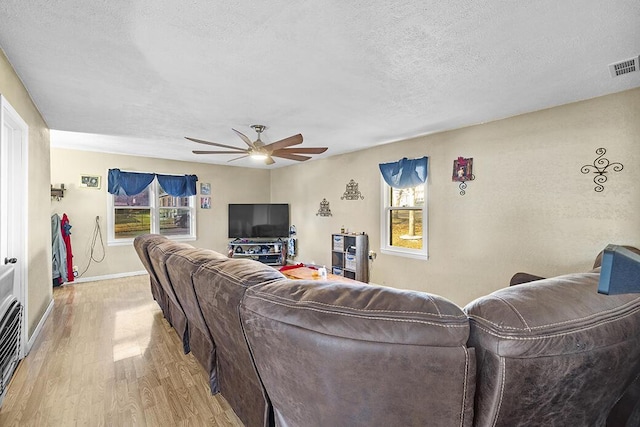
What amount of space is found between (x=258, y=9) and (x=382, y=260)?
3.88m

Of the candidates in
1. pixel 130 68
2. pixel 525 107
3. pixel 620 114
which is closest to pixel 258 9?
pixel 130 68

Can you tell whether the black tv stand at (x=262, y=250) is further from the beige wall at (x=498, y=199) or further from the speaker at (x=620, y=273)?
the speaker at (x=620, y=273)

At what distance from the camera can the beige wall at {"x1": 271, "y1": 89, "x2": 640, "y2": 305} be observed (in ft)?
8.41

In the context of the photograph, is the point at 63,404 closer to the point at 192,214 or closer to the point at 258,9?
the point at 258,9

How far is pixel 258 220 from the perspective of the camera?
22.3 ft

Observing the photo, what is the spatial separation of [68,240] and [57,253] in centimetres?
25

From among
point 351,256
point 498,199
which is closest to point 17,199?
point 351,256

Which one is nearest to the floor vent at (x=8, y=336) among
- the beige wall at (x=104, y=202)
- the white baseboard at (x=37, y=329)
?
the white baseboard at (x=37, y=329)

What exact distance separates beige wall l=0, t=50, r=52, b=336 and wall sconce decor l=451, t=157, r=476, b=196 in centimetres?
430

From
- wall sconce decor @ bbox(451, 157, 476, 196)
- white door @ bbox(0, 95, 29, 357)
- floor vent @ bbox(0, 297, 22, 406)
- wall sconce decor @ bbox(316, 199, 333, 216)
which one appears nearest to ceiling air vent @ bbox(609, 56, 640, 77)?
A: wall sconce decor @ bbox(451, 157, 476, 196)

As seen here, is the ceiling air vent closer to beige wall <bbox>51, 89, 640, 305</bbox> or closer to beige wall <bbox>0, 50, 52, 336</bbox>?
beige wall <bbox>51, 89, 640, 305</bbox>

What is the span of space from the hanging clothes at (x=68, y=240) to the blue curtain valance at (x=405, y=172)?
17.2 ft

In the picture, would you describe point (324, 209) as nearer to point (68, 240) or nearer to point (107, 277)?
point (107, 277)

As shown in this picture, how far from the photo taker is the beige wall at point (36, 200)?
2420mm
